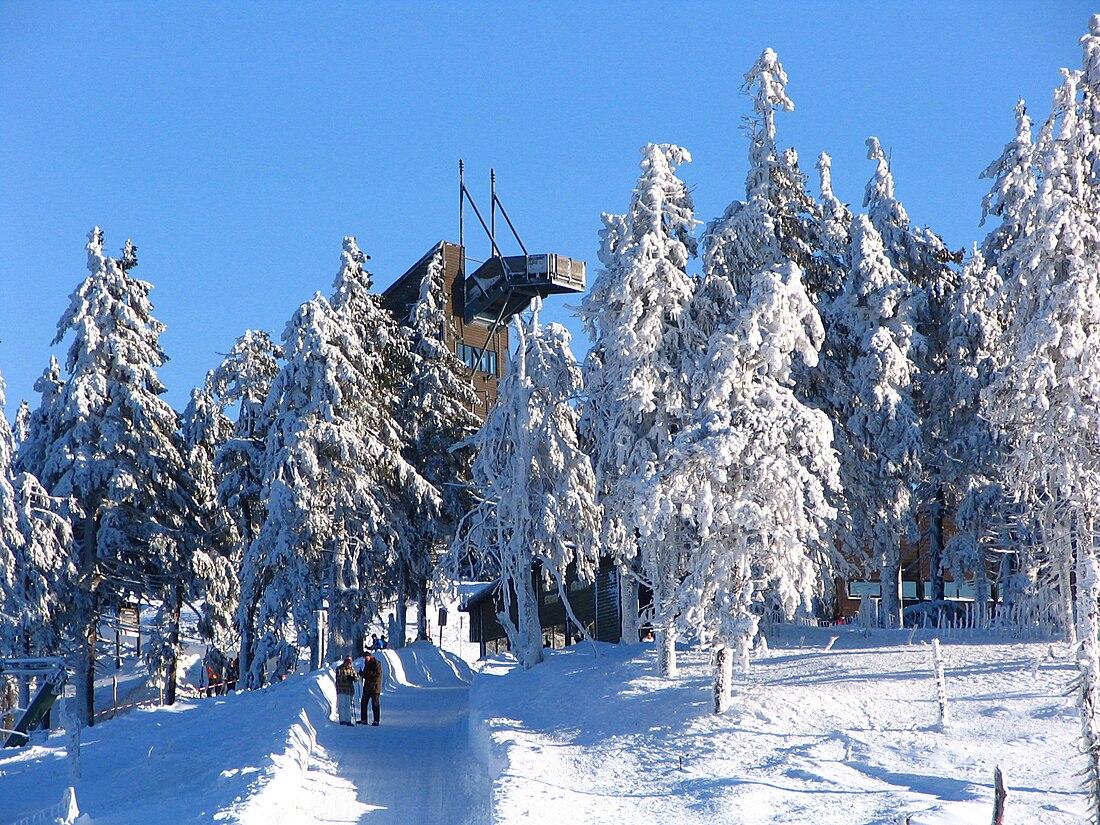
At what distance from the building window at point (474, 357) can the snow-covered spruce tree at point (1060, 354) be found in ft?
156

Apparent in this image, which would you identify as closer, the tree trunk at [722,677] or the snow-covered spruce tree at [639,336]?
the tree trunk at [722,677]

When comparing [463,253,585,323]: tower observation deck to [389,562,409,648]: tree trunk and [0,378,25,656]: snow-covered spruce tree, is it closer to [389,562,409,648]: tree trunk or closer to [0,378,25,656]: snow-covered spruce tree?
[389,562,409,648]: tree trunk

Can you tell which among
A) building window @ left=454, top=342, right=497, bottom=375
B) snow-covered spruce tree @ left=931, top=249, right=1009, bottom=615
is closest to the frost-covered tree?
snow-covered spruce tree @ left=931, top=249, right=1009, bottom=615

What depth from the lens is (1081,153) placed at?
2212 centimetres

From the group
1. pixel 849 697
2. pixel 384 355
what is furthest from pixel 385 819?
pixel 384 355

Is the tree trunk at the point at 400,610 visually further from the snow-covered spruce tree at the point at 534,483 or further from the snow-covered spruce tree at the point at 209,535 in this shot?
the snow-covered spruce tree at the point at 534,483

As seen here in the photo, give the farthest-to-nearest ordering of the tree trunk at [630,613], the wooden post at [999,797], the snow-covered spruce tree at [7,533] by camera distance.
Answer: the tree trunk at [630,613] → the snow-covered spruce tree at [7,533] → the wooden post at [999,797]

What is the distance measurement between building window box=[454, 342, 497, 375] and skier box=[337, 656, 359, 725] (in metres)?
45.0

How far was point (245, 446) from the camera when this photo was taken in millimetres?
35875

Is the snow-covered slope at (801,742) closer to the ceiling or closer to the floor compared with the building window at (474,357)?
closer to the floor

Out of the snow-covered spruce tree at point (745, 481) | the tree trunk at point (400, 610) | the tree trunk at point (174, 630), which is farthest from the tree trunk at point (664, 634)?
the tree trunk at point (174, 630)

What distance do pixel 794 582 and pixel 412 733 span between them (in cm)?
844

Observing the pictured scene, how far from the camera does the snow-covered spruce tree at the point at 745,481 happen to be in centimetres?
2009

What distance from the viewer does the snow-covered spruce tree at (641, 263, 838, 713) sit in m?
20.1
